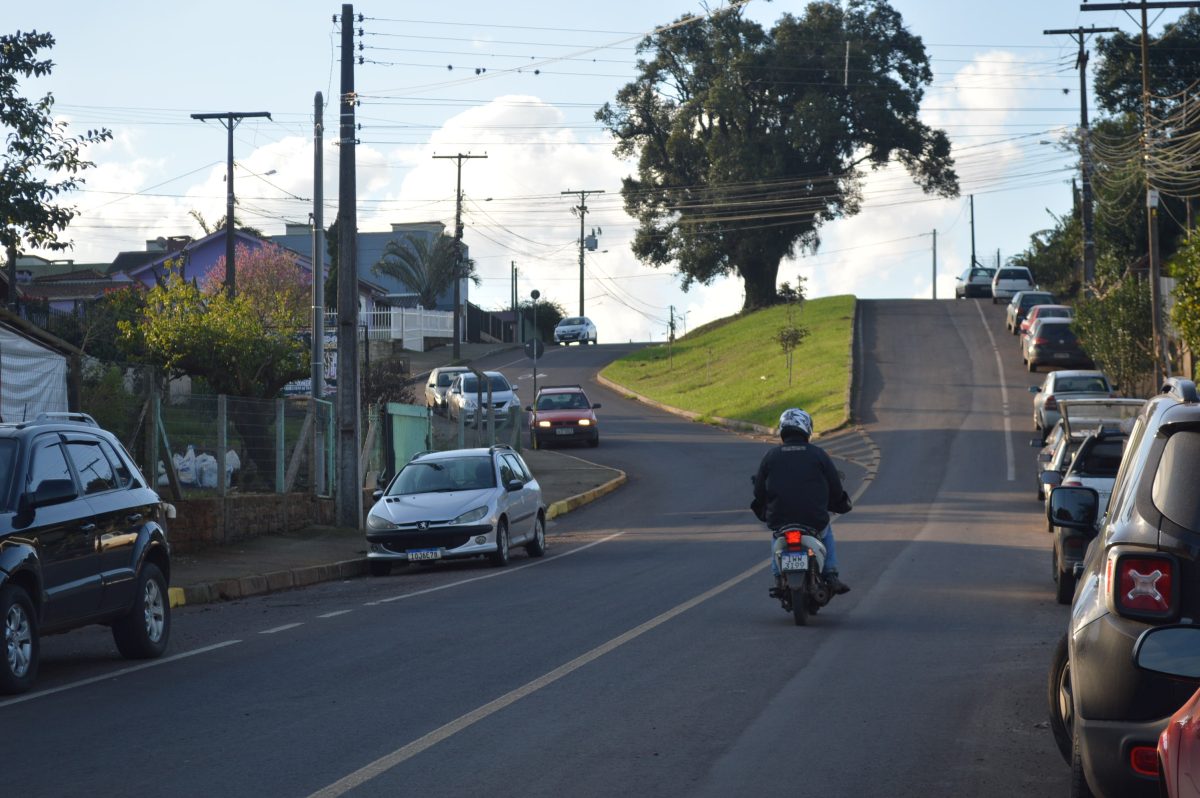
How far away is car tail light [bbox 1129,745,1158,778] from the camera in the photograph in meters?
4.94

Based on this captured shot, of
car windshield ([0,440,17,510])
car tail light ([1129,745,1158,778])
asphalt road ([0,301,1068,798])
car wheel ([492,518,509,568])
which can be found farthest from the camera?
car wheel ([492,518,509,568])

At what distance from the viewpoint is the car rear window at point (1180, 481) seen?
5176 mm

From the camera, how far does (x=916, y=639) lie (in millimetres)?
11273

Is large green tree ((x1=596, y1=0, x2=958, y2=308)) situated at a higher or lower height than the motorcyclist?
higher

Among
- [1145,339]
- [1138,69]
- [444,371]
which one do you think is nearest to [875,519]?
[1145,339]

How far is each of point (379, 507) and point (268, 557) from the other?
63.8 inches

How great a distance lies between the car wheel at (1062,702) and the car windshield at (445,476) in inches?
517

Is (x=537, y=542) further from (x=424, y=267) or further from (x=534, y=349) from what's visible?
(x=424, y=267)

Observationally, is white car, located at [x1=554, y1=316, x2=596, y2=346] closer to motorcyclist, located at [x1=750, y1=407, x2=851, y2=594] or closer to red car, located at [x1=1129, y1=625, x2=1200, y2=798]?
motorcyclist, located at [x1=750, y1=407, x2=851, y2=594]

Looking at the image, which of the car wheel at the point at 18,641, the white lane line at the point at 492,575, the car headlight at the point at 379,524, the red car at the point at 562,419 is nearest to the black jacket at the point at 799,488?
the white lane line at the point at 492,575

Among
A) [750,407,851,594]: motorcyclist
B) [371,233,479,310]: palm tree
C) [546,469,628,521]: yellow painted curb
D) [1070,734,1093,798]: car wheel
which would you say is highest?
[371,233,479,310]: palm tree

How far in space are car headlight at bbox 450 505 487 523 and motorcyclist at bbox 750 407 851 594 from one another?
22.2ft

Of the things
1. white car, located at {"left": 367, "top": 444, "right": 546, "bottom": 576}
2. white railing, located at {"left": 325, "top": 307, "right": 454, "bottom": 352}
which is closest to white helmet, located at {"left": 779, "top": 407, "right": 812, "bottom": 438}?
white car, located at {"left": 367, "top": 444, "right": 546, "bottom": 576}

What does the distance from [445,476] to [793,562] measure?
898 cm
